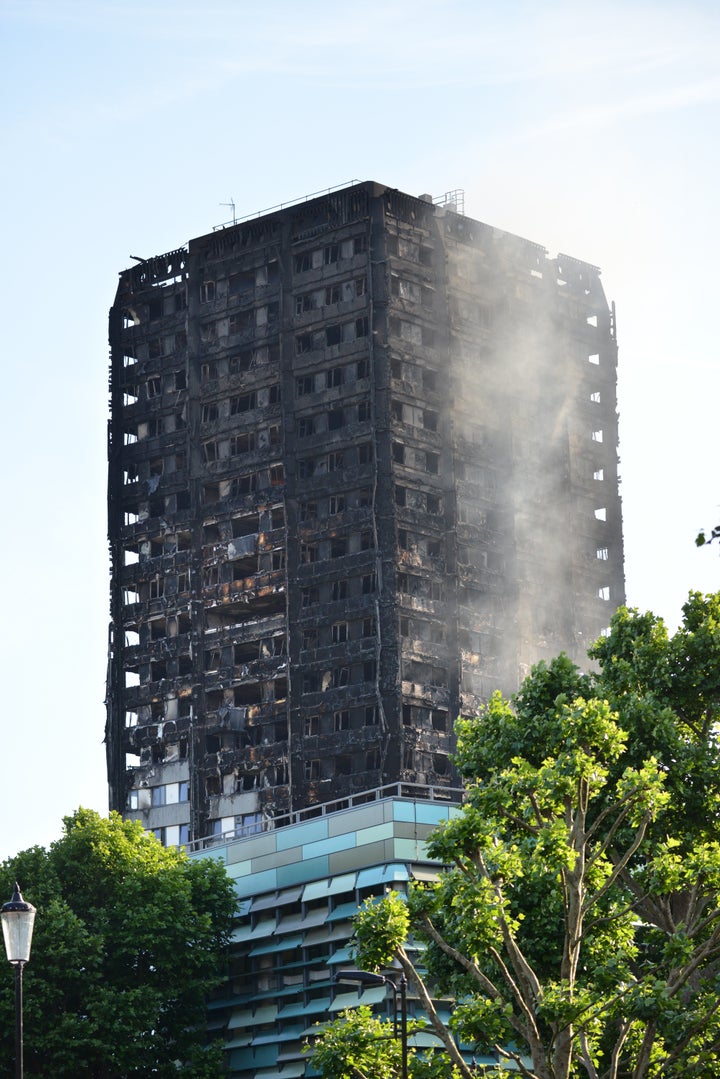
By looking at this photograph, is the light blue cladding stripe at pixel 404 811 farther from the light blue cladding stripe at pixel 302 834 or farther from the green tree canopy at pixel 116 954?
the green tree canopy at pixel 116 954

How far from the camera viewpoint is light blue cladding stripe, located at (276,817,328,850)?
3066 inches

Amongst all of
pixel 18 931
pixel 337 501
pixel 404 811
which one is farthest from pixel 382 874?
pixel 337 501

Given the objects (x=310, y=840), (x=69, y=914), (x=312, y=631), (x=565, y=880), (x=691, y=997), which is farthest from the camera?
(x=312, y=631)

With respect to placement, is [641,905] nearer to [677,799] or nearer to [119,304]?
[677,799]

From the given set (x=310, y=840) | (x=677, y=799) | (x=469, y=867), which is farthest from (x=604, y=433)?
(x=469, y=867)

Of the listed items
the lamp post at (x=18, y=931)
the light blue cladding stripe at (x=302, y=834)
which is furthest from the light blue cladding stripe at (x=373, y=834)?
the lamp post at (x=18, y=931)

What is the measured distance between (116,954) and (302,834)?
956cm

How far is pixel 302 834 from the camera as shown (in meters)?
78.9

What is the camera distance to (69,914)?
71.4 m

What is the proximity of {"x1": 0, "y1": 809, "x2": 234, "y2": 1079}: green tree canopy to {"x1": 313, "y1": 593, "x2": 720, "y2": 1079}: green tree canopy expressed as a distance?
1005 inches

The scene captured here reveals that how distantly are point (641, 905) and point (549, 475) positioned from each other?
3374 inches

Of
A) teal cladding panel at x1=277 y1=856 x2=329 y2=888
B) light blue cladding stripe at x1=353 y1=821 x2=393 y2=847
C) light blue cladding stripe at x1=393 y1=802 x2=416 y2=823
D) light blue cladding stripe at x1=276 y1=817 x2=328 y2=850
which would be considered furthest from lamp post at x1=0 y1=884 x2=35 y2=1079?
light blue cladding stripe at x1=276 y1=817 x2=328 y2=850

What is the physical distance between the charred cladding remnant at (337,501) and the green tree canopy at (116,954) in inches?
1477

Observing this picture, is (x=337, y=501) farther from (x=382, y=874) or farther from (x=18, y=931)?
(x=18, y=931)
